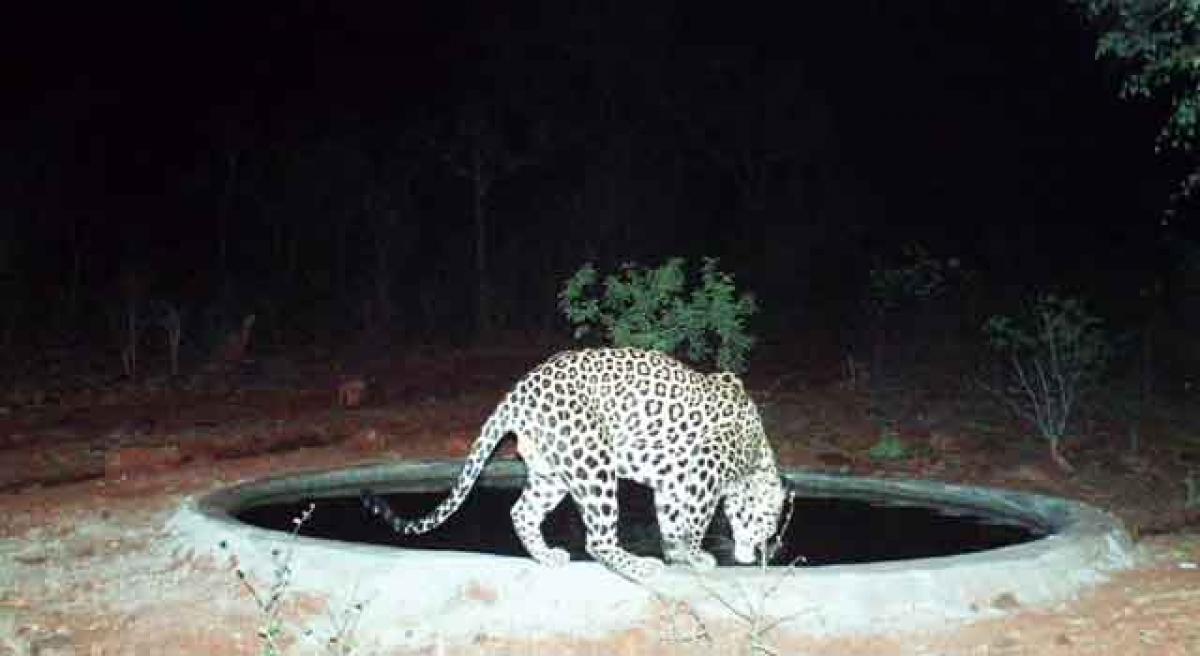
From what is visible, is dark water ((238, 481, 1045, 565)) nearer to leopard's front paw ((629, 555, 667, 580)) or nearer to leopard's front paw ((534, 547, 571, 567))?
leopard's front paw ((534, 547, 571, 567))

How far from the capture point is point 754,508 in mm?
8352

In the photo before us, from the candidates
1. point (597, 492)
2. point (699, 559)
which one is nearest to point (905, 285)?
point (699, 559)

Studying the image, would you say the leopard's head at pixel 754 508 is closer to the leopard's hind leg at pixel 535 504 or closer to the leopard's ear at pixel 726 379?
the leopard's ear at pixel 726 379

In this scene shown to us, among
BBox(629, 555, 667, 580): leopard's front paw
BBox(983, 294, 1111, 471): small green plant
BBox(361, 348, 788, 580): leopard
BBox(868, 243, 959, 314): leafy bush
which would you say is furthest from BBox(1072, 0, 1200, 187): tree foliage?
BBox(868, 243, 959, 314): leafy bush

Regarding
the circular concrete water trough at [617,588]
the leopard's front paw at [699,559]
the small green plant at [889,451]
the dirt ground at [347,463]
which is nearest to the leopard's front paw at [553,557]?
the circular concrete water trough at [617,588]

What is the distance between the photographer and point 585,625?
6613mm

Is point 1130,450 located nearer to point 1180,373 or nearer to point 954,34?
point 1180,373

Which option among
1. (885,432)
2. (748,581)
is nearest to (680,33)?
(885,432)

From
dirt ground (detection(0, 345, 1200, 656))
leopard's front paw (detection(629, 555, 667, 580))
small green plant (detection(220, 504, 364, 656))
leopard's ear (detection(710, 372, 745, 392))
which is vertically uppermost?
leopard's ear (detection(710, 372, 745, 392))

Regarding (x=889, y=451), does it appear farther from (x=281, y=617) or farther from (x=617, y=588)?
(x=281, y=617)

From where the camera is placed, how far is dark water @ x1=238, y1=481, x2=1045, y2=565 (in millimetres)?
8469

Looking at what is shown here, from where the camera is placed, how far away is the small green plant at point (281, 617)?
6264mm

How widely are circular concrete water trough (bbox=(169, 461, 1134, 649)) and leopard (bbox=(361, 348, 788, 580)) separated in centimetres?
51

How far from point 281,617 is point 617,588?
1.79 metres
